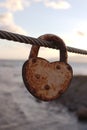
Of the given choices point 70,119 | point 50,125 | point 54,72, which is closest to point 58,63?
point 54,72

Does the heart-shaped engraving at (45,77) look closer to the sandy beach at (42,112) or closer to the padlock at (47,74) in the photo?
the padlock at (47,74)

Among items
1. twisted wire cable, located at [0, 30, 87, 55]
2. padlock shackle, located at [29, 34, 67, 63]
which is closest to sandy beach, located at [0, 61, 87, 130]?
padlock shackle, located at [29, 34, 67, 63]

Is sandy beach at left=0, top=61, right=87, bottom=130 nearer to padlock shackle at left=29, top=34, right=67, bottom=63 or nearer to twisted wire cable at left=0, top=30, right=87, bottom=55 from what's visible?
padlock shackle at left=29, top=34, right=67, bottom=63

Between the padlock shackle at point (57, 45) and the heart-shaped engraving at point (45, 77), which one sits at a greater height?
the padlock shackle at point (57, 45)

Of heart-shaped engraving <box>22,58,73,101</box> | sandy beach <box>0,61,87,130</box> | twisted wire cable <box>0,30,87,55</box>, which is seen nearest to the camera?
twisted wire cable <box>0,30,87,55</box>

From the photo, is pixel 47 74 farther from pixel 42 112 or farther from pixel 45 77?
pixel 42 112

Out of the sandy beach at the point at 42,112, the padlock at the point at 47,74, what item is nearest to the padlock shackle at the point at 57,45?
the padlock at the point at 47,74

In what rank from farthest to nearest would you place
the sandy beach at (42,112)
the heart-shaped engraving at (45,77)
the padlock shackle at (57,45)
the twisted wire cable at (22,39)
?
the sandy beach at (42,112) → the padlock shackle at (57,45) → the heart-shaped engraving at (45,77) → the twisted wire cable at (22,39)

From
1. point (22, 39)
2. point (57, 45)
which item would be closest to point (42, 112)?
point (57, 45)
